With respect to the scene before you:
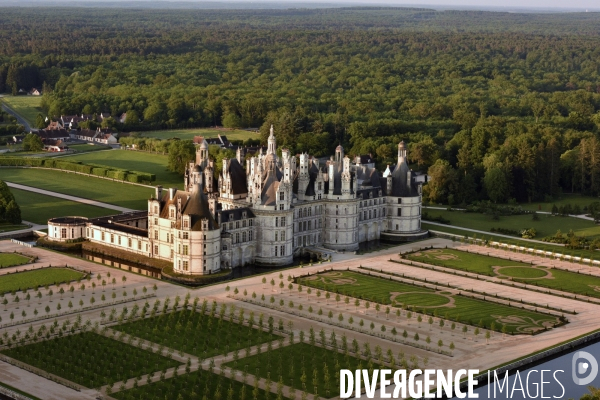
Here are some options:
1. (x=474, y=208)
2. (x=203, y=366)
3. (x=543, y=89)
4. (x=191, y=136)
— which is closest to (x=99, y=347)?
(x=203, y=366)

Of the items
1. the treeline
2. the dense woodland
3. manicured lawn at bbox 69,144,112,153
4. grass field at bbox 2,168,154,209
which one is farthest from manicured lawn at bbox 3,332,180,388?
manicured lawn at bbox 69,144,112,153

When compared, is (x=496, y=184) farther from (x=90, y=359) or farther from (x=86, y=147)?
(x=90, y=359)

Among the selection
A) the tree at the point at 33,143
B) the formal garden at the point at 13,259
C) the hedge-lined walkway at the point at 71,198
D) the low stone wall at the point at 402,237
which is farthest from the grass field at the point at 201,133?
the formal garden at the point at 13,259

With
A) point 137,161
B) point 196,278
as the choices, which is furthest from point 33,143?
point 196,278

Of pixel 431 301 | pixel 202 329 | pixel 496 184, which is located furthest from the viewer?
pixel 496 184

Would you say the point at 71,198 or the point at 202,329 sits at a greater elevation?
the point at 71,198

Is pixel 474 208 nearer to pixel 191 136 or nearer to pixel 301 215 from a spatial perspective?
pixel 301 215

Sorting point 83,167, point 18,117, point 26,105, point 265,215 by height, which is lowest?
point 83,167

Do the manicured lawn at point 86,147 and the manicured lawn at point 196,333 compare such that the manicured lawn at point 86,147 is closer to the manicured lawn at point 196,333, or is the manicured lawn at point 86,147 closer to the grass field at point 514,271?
the grass field at point 514,271
